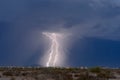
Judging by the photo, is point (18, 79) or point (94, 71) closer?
point (18, 79)

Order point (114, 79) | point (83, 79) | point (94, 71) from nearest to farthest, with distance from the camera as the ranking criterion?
1. point (83, 79)
2. point (114, 79)
3. point (94, 71)

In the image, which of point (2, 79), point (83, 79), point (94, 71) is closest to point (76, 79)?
point (83, 79)

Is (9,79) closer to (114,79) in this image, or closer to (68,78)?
(68,78)

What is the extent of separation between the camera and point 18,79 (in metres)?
68.6

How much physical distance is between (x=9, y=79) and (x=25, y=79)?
9.22 feet

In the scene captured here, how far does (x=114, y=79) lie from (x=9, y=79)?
18526 mm

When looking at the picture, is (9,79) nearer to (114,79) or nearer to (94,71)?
(114,79)

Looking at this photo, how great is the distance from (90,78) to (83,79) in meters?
1.15

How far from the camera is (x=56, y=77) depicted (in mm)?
69562

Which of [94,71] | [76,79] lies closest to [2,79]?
[76,79]

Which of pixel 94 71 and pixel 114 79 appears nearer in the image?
pixel 114 79

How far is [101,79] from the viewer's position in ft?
224

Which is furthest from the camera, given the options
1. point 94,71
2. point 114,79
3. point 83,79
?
point 94,71

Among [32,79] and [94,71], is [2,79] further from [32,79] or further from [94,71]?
[94,71]
